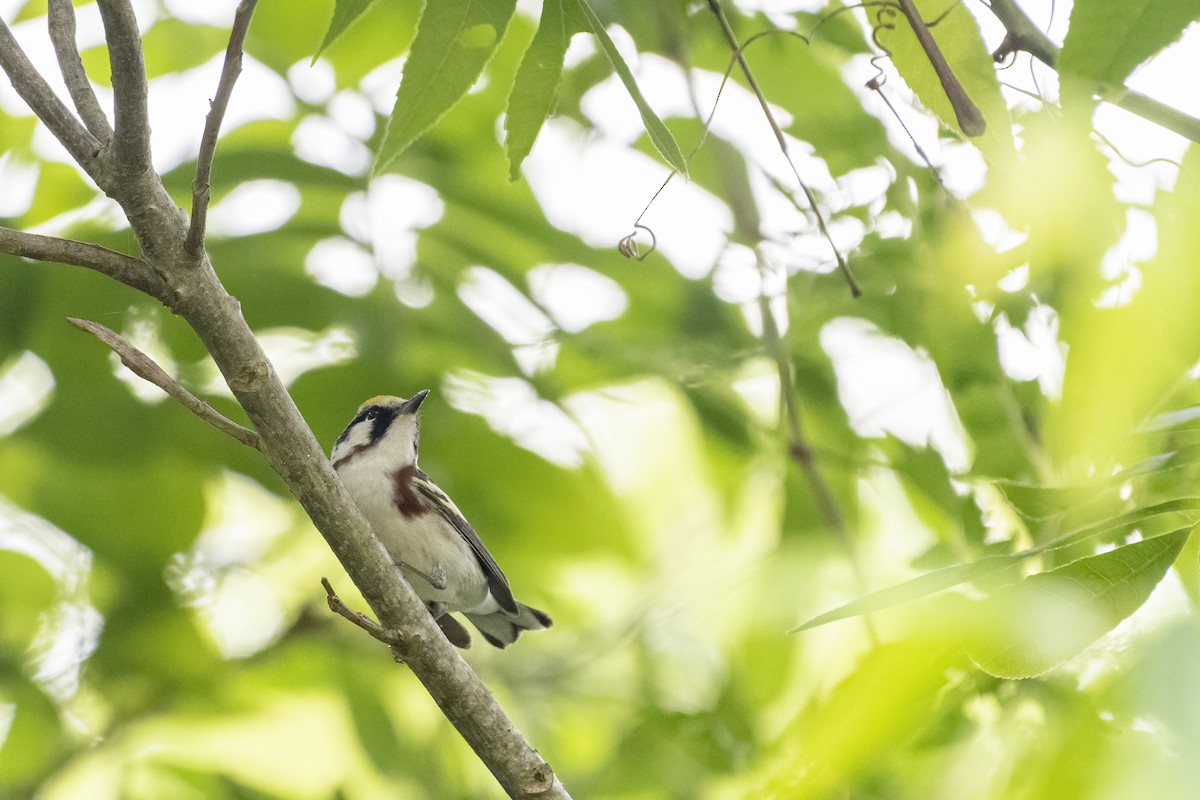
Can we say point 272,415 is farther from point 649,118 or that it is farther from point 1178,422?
point 1178,422

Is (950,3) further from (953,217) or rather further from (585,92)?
(585,92)

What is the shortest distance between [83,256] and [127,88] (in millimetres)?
241

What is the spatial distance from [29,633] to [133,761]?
19.0 inches

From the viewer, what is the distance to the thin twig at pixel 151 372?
1509 millimetres

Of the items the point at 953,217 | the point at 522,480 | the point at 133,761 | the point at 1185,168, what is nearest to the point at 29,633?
the point at 133,761

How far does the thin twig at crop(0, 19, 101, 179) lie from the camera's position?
1.50 m

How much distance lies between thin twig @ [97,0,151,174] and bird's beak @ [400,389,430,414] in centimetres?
157

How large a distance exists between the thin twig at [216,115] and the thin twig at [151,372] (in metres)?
0.16

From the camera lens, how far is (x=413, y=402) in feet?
10.7

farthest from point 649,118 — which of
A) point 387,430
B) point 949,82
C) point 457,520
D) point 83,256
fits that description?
point 387,430

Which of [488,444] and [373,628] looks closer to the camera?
[373,628]

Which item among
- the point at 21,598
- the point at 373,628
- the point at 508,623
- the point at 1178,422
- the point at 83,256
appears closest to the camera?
the point at 1178,422

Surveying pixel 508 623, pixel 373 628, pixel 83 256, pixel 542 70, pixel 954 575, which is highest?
pixel 542 70

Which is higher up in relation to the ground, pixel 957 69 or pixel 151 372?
pixel 957 69
